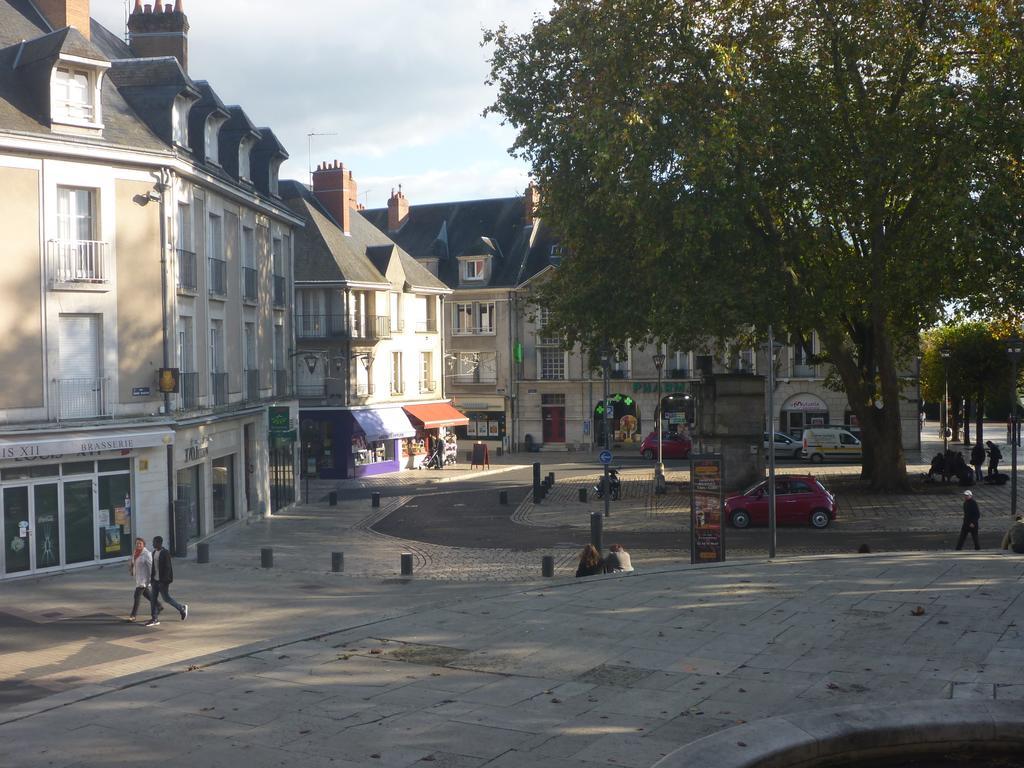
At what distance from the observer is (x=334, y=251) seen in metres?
46.1

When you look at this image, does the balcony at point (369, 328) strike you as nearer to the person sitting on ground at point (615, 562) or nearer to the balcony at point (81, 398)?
the balcony at point (81, 398)

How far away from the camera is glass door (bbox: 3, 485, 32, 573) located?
2089cm

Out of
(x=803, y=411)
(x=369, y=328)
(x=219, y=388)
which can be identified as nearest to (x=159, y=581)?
(x=219, y=388)

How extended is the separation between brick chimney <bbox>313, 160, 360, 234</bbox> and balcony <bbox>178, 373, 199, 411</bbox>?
24.3 m

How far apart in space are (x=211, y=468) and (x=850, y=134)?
19.8 metres

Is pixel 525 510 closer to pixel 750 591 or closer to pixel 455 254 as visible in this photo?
pixel 750 591

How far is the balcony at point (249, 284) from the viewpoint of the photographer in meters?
31.1

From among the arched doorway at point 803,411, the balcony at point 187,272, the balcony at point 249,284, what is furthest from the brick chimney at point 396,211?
the balcony at point 187,272

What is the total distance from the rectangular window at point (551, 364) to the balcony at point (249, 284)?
28173 millimetres

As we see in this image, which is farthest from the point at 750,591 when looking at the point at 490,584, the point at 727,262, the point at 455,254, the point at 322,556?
the point at 455,254

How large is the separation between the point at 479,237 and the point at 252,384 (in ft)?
103

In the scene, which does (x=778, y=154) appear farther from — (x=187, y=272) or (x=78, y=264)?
(x=78, y=264)

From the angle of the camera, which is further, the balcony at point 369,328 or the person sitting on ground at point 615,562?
the balcony at point 369,328

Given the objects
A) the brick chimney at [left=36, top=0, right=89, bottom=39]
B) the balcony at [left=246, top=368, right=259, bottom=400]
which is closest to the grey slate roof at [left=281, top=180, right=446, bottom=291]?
the balcony at [left=246, top=368, right=259, bottom=400]
